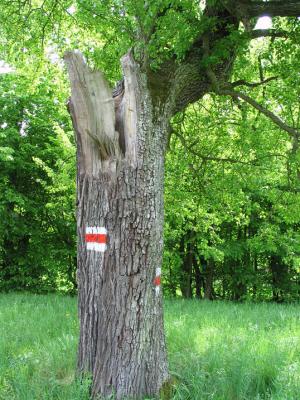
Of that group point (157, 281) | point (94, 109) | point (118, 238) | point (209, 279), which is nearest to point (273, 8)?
point (94, 109)

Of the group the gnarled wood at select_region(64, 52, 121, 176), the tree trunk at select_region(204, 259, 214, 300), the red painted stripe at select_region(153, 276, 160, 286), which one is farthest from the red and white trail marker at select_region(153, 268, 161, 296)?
the tree trunk at select_region(204, 259, 214, 300)

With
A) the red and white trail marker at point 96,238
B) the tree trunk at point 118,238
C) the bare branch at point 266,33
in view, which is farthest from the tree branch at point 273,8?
the red and white trail marker at point 96,238

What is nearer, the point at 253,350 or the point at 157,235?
the point at 157,235

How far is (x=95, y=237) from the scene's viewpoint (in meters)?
3.97

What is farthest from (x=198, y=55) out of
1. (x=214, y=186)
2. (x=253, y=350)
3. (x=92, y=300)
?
(x=214, y=186)

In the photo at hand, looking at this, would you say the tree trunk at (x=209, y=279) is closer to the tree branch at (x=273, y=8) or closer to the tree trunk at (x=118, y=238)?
the tree branch at (x=273, y=8)

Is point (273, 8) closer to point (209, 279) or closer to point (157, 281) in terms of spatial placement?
point (157, 281)

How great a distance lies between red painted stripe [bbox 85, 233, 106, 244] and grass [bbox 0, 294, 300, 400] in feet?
4.08

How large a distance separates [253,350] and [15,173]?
14411mm

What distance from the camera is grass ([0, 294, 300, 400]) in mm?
3830

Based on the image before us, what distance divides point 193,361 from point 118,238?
1.78 metres

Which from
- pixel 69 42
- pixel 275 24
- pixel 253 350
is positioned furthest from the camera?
pixel 69 42

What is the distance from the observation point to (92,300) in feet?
13.0

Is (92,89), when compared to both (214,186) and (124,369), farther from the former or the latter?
(214,186)
